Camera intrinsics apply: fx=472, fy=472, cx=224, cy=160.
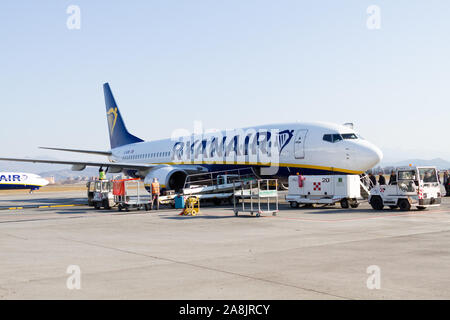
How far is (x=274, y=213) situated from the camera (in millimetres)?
18156

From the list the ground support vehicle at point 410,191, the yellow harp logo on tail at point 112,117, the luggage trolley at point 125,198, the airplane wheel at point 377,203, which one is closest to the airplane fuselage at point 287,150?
the ground support vehicle at point 410,191

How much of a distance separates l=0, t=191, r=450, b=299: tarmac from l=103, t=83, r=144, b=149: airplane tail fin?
2547cm

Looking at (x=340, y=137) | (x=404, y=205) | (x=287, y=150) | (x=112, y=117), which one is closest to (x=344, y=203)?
(x=404, y=205)

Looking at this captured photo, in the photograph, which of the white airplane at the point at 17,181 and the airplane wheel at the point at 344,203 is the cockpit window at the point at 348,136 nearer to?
the airplane wheel at the point at 344,203

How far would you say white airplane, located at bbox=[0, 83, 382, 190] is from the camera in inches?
855

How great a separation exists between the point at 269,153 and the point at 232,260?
15.9 metres

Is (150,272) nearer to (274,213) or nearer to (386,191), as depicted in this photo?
(274,213)

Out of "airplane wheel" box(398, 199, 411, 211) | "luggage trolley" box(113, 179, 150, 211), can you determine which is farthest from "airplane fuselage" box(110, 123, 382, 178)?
"luggage trolley" box(113, 179, 150, 211)

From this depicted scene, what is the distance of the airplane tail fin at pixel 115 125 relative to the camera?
4053 cm

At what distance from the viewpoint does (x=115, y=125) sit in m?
41.1

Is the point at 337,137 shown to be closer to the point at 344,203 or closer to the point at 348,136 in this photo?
the point at 348,136

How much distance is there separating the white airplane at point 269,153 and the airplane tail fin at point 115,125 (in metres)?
7.43
